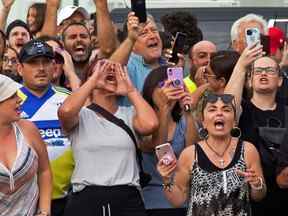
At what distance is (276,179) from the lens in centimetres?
614

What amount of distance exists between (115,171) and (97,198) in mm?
215

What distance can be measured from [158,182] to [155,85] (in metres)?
0.69

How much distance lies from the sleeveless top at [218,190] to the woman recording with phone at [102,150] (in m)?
0.49

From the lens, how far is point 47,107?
6434 mm

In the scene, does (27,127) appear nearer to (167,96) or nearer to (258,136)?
(167,96)

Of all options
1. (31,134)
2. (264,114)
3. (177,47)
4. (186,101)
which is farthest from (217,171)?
(177,47)

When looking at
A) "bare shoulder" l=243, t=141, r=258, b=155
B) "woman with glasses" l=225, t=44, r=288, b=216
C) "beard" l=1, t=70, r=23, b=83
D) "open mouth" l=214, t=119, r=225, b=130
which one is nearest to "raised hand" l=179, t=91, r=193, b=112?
"woman with glasses" l=225, t=44, r=288, b=216

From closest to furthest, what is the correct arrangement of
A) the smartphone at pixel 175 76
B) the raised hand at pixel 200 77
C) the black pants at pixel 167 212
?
the smartphone at pixel 175 76 → the black pants at pixel 167 212 → the raised hand at pixel 200 77

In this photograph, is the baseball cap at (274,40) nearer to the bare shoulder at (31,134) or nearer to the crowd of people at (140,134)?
the crowd of people at (140,134)

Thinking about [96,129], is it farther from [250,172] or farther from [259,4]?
[259,4]

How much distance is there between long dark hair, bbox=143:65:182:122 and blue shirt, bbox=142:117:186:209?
0.07 metres

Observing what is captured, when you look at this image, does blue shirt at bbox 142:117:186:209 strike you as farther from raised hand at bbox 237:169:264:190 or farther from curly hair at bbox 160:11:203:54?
curly hair at bbox 160:11:203:54

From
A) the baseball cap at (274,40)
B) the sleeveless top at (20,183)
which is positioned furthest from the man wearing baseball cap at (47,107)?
the baseball cap at (274,40)

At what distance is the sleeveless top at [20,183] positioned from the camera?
18.1 feet
